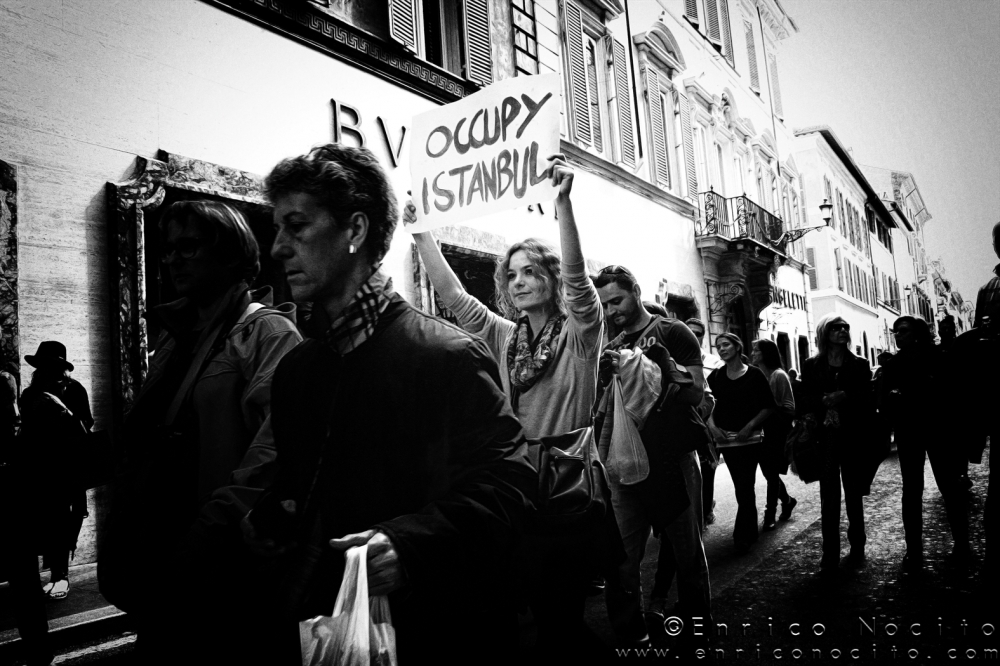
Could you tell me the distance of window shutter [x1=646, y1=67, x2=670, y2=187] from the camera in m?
13.1

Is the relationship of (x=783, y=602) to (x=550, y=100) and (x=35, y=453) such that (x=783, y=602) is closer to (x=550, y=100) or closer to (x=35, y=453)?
(x=550, y=100)

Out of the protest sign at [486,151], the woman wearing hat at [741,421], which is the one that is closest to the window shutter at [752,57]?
the woman wearing hat at [741,421]

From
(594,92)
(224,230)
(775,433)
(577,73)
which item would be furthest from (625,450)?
(594,92)

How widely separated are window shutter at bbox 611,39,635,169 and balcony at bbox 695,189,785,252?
297 centimetres

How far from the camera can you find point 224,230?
2303 millimetres

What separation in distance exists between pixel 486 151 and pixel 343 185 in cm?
77

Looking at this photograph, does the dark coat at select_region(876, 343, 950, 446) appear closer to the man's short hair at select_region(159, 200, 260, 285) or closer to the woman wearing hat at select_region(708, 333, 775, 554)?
the woman wearing hat at select_region(708, 333, 775, 554)

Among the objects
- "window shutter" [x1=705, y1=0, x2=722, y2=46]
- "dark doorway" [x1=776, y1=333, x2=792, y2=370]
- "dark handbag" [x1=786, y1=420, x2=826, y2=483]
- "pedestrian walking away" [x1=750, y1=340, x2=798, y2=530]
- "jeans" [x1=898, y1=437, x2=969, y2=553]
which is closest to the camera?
"jeans" [x1=898, y1=437, x2=969, y2=553]

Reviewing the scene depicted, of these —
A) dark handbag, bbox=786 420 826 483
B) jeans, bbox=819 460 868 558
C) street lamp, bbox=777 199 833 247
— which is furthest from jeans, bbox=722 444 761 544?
street lamp, bbox=777 199 833 247

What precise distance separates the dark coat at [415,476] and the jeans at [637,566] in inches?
66.3

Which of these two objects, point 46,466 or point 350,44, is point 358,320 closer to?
point 46,466

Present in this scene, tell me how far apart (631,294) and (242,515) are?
242 centimetres

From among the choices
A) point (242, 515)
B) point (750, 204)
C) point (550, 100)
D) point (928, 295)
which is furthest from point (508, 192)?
point (750, 204)

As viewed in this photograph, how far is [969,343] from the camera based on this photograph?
386cm
